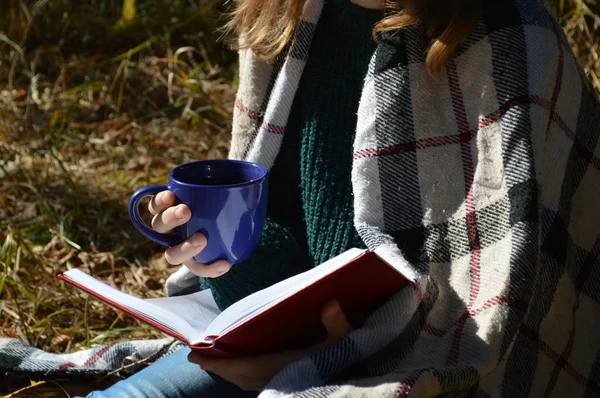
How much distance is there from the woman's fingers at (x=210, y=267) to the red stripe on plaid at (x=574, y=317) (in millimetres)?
666

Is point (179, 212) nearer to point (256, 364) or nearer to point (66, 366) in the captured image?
point (256, 364)

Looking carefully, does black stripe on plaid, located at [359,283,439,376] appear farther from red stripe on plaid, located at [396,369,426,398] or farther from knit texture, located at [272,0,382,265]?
knit texture, located at [272,0,382,265]

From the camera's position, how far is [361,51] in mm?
1715

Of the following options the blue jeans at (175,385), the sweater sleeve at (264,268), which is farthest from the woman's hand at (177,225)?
the blue jeans at (175,385)

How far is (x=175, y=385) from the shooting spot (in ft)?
5.60

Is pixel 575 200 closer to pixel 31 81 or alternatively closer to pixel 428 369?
pixel 428 369

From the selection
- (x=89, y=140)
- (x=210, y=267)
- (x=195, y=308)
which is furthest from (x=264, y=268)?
(x=89, y=140)

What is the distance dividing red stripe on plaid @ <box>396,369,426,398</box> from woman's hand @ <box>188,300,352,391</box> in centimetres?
14

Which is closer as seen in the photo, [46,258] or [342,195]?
[342,195]

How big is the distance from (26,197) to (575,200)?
2.09m

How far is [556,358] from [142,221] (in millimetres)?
822

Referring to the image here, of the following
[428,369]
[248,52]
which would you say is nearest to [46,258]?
[248,52]

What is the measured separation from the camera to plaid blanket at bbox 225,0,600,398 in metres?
1.44

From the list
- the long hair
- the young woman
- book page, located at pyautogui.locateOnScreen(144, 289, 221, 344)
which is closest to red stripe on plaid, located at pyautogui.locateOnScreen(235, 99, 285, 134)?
the young woman
